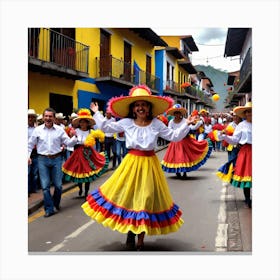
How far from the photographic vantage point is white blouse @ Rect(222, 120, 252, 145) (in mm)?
6281

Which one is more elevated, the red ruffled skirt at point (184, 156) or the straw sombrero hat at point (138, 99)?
the straw sombrero hat at point (138, 99)

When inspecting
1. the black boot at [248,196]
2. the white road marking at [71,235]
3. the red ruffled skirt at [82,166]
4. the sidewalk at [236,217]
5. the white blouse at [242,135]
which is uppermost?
the white blouse at [242,135]

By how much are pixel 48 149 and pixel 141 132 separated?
2.12 metres

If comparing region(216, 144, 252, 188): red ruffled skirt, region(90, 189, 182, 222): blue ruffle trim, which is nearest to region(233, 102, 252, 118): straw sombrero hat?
region(216, 144, 252, 188): red ruffled skirt

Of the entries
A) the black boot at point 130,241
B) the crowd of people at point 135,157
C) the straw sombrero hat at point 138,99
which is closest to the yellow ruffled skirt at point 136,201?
the crowd of people at point 135,157

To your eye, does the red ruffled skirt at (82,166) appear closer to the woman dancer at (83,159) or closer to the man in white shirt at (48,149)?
the woman dancer at (83,159)

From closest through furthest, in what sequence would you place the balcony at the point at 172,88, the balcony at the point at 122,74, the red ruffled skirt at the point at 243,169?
1. the red ruffled skirt at the point at 243,169
2. the balcony at the point at 122,74
3. the balcony at the point at 172,88

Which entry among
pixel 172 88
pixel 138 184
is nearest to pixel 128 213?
pixel 138 184

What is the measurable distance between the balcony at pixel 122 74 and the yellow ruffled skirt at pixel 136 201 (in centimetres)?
219

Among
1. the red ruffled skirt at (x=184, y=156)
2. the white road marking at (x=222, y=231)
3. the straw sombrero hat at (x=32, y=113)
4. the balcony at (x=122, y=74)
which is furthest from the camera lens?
the red ruffled skirt at (x=184, y=156)

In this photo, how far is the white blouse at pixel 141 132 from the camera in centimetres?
473

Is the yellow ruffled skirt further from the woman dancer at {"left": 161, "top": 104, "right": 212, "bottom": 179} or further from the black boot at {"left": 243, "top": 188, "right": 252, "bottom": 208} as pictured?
the woman dancer at {"left": 161, "top": 104, "right": 212, "bottom": 179}
